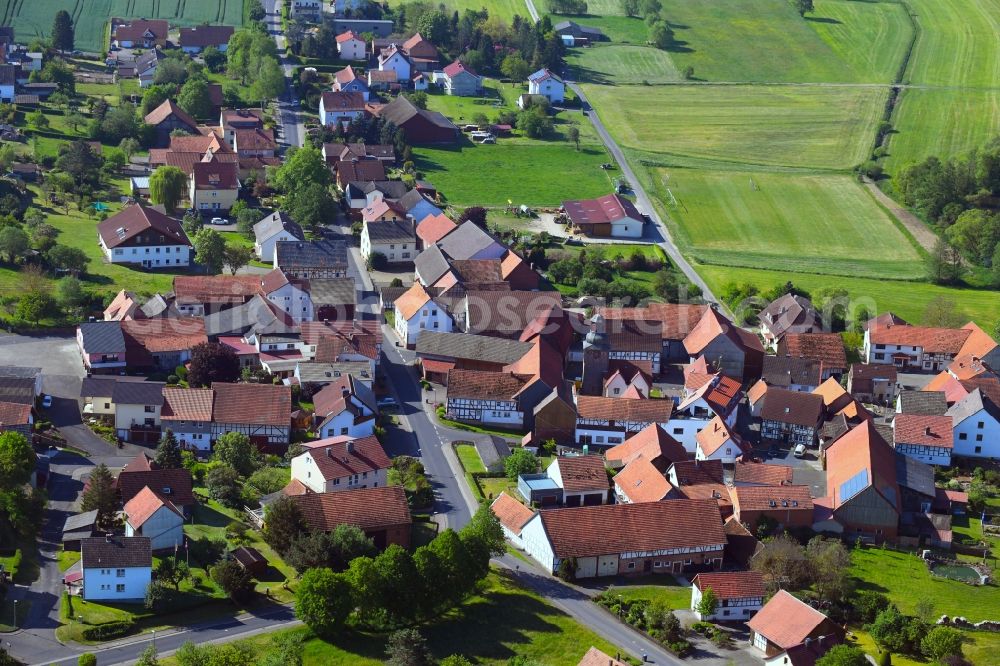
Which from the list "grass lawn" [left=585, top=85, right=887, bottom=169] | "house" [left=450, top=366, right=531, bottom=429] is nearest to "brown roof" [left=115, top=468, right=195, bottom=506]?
"house" [left=450, top=366, right=531, bottom=429]

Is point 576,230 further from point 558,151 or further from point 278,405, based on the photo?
point 278,405

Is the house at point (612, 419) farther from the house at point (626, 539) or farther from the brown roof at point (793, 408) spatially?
the house at point (626, 539)

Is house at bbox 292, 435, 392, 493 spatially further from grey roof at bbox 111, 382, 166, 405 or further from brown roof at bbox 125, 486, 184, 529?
grey roof at bbox 111, 382, 166, 405

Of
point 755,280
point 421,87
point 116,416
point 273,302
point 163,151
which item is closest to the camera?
point 116,416

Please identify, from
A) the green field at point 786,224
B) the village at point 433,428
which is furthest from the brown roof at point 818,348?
the green field at point 786,224

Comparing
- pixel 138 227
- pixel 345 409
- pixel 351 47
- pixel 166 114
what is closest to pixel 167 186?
pixel 138 227

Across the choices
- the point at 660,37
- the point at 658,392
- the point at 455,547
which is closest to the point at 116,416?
the point at 455,547
